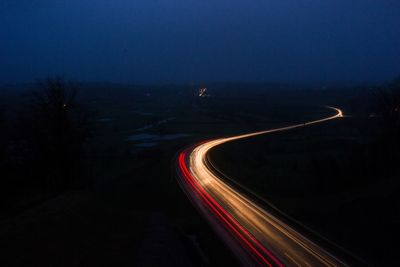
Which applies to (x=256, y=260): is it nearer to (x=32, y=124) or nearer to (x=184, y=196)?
(x=184, y=196)

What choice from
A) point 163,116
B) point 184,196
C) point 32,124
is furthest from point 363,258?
point 163,116

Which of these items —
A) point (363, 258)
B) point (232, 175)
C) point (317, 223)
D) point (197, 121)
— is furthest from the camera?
point (197, 121)

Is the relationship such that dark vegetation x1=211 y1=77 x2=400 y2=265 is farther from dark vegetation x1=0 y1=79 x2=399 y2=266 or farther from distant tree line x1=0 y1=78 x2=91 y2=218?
distant tree line x1=0 y1=78 x2=91 y2=218

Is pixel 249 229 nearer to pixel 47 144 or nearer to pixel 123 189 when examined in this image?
pixel 123 189

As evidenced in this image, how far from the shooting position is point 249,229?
30641 millimetres

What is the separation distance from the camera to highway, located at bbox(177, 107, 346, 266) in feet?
81.3

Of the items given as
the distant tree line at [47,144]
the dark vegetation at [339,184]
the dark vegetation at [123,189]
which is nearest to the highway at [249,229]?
the dark vegetation at [123,189]

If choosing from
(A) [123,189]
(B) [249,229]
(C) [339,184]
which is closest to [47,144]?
(A) [123,189]

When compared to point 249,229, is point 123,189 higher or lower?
lower

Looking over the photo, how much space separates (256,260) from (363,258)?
6720 mm

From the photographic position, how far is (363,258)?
2464cm

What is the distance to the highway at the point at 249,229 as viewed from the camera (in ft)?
81.3

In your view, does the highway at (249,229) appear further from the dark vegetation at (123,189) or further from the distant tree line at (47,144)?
the distant tree line at (47,144)

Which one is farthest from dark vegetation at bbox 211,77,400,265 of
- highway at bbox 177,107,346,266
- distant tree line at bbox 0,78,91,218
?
distant tree line at bbox 0,78,91,218
